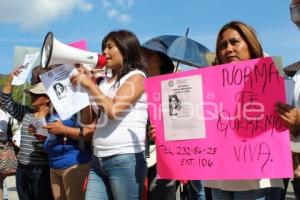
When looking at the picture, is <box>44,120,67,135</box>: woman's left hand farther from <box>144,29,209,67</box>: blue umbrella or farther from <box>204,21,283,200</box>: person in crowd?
<box>144,29,209,67</box>: blue umbrella

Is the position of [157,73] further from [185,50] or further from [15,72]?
[185,50]

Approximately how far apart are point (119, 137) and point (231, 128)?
0.74m

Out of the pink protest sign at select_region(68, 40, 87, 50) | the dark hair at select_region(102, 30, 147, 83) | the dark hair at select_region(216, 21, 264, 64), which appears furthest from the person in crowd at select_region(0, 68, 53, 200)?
the dark hair at select_region(216, 21, 264, 64)

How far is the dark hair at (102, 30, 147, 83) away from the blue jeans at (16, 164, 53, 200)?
161 centimetres

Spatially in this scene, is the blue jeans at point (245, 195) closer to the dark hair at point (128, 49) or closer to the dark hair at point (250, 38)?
the dark hair at point (250, 38)

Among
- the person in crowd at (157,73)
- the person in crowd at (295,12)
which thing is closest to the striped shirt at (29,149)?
the person in crowd at (157,73)

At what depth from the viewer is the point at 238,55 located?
2562 millimetres

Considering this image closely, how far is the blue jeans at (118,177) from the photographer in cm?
289

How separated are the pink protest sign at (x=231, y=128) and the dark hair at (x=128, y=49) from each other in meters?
0.45

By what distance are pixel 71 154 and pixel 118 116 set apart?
3.61 feet

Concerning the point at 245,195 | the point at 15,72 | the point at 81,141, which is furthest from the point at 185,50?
the point at 245,195

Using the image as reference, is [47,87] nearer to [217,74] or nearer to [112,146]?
[112,146]

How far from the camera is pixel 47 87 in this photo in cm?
341

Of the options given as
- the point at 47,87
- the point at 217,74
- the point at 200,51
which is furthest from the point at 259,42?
the point at 200,51
